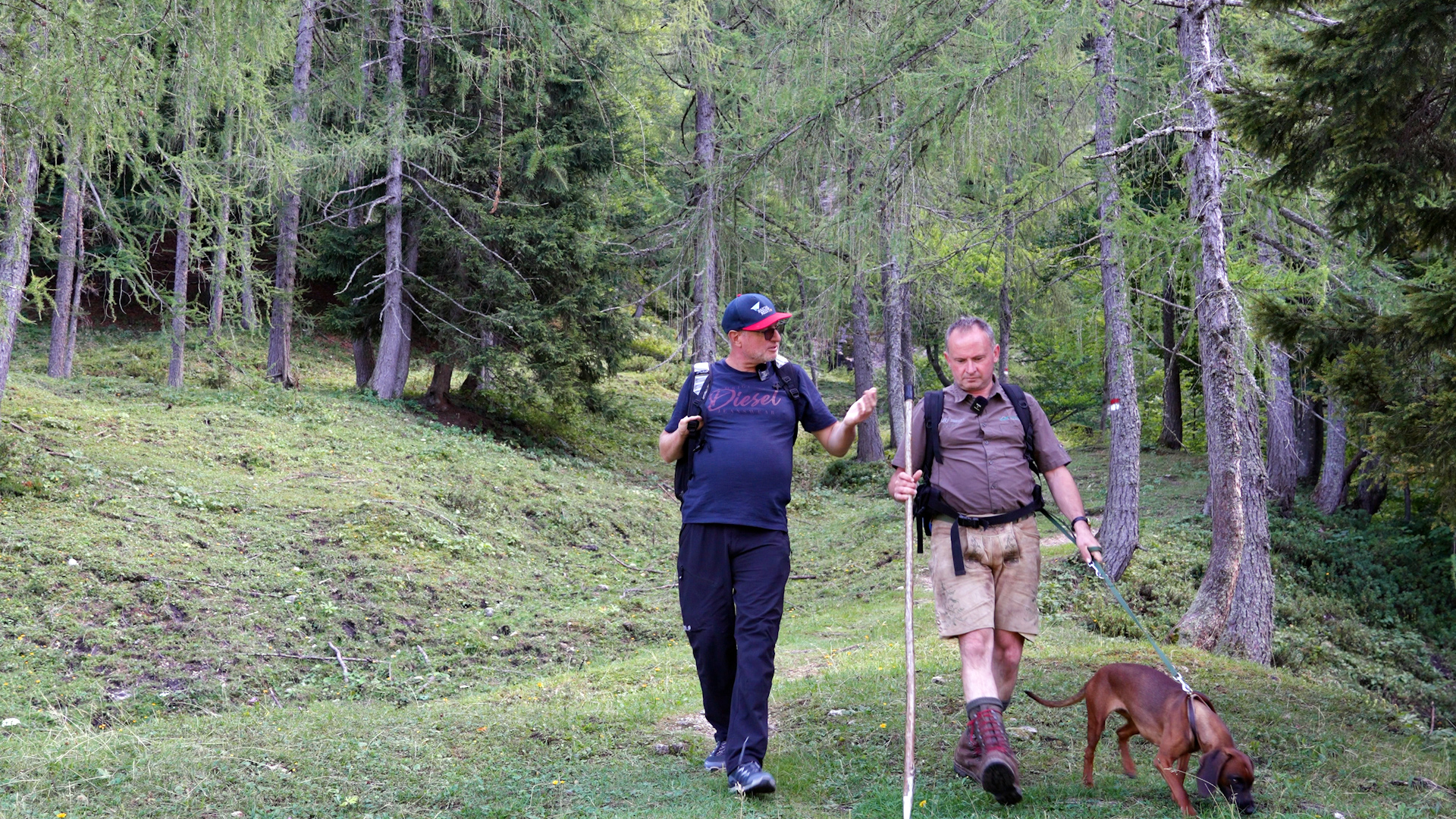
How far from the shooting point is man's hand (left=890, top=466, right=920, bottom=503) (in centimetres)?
411

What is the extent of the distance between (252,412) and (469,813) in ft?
39.7

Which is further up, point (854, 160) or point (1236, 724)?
point (854, 160)

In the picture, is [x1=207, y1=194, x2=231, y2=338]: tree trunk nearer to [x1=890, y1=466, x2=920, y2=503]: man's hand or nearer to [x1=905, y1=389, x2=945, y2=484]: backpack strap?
[x1=905, y1=389, x2=945, y2=484]: backpack strap

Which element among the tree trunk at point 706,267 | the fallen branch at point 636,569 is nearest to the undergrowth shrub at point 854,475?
the tree trunk at point 706,267

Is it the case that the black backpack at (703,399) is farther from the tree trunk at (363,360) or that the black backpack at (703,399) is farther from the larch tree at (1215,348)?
the tree trunk at (363,360)

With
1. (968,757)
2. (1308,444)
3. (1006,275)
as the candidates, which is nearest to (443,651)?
(968,757)

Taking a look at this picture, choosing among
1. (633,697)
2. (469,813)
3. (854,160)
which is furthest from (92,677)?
(854,160)

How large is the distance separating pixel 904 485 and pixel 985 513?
420 millimetres

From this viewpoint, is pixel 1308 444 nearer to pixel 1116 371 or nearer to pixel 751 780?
pixel 1116 371

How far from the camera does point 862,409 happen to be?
13.8ft

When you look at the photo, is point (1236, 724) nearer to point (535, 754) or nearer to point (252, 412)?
point (535, 754)

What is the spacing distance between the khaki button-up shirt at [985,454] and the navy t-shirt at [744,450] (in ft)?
1.64

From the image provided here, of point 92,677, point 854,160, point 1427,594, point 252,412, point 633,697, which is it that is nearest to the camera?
point 633,697

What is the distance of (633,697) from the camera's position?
6379 millimetres
